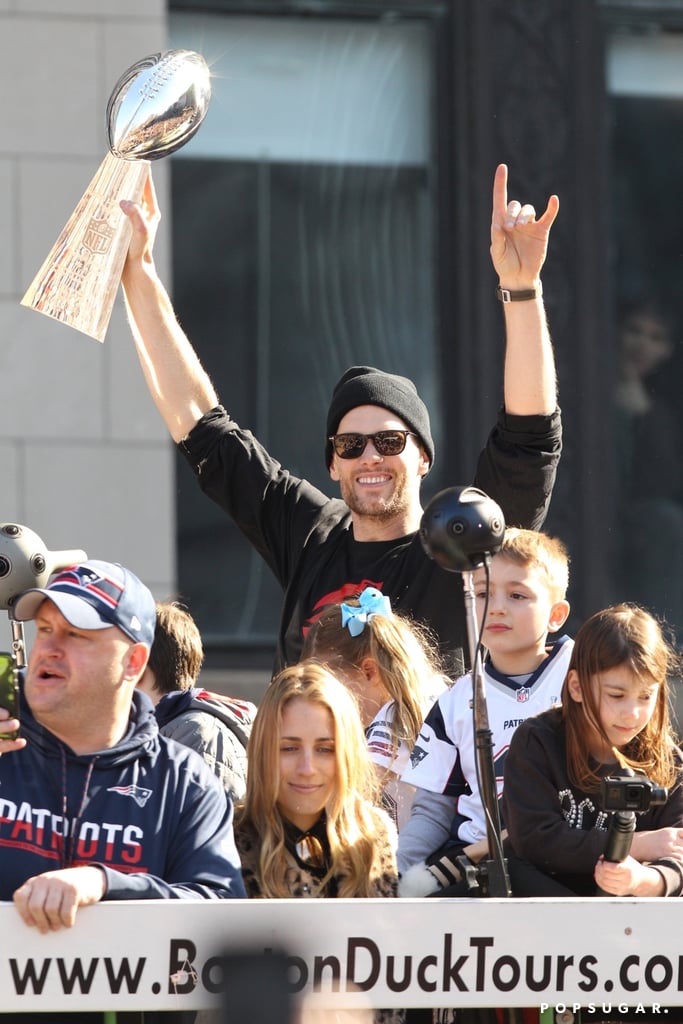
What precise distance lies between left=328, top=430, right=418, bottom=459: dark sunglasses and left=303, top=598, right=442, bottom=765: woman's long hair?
1.31 ft

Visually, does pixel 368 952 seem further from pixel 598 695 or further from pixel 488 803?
pixel 598 695

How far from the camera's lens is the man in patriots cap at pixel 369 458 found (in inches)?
176

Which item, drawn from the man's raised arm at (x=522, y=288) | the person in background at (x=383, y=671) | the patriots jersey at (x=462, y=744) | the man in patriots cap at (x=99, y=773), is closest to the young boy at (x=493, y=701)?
the patriots jersey at (x=462, y=744)

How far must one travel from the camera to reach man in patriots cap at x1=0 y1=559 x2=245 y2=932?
132 inches

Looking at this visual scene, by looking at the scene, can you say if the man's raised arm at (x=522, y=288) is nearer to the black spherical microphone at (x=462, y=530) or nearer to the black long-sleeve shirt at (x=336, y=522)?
the black long-sleeve shirt at (x=336, y=522)

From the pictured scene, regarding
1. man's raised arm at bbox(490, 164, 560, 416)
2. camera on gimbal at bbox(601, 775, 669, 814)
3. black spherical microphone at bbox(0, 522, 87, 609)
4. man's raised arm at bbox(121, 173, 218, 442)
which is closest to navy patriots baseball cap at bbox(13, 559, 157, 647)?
black spherical microphone at bbox(0, 522, 87, 609)

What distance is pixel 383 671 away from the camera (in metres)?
4.54

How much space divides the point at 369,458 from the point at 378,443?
0.05m

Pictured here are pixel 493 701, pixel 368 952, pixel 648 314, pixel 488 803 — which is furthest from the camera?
pixel 648 314

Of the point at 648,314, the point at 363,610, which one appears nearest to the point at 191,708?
the point at 363,610

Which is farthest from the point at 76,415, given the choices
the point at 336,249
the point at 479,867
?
the point at 479,867

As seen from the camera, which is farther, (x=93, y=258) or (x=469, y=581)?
(x=93, y=258)

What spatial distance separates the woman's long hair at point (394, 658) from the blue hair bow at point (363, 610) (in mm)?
12

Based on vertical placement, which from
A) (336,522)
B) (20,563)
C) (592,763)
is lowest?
(592,763)
